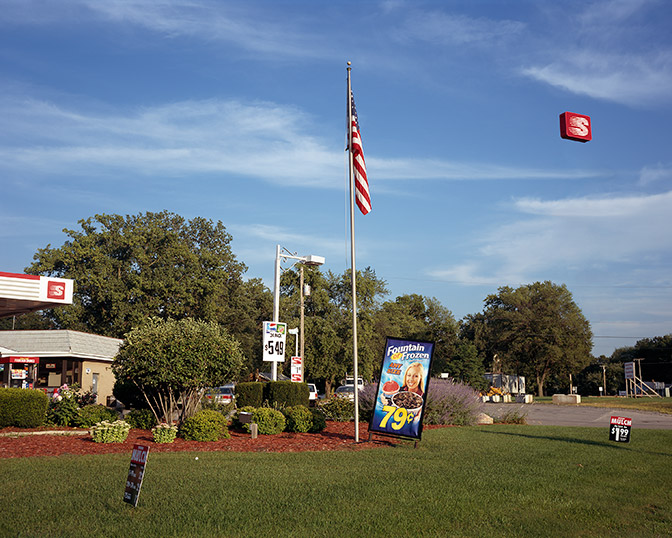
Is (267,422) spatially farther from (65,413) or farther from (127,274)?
(127,274)

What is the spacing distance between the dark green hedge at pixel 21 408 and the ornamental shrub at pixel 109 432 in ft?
14.5

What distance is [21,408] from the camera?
17578mm

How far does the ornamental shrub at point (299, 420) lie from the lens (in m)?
17.3

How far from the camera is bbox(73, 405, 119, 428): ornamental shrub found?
17103mm

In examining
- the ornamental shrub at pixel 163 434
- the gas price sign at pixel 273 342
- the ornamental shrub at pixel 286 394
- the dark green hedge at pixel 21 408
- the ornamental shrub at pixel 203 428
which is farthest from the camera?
the gas price sign at pixel 273 342

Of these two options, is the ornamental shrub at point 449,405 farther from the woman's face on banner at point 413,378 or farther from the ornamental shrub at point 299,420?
the woman's face on banner at point 413,378

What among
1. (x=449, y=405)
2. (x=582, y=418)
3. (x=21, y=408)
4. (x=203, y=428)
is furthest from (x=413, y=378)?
(x=582, y=418)

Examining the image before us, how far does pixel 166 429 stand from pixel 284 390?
21.4 feet

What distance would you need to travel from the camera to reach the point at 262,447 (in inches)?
555

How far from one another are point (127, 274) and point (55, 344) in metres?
19.1

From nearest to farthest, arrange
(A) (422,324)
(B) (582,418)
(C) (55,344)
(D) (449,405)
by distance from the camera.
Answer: (D) (449,405) < (B) (582,418) < (C) (55,344) < (A) (422,324)

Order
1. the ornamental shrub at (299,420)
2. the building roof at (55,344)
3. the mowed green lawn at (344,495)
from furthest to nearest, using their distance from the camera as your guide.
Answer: the building roof at (55,344) → the ornamental shrub at (299,420) → the mowed green lawn at (344,495)

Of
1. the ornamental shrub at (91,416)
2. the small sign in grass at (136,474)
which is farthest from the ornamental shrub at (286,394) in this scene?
the small sign in grass at (136,474)

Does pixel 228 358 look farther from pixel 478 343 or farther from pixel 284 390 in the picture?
pixel 478 343
